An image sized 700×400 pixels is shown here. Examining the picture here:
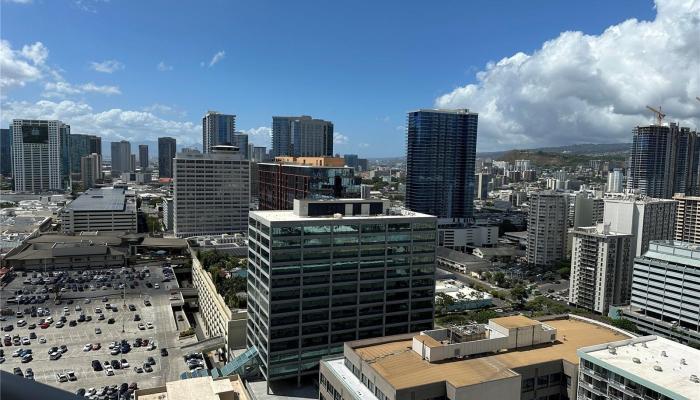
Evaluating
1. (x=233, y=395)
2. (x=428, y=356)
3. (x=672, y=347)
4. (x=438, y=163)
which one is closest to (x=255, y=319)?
(x=233, y=395)

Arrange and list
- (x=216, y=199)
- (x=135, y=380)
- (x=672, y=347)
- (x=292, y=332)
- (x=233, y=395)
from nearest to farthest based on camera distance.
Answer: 1. (x=233, y=395)
2. (x=672, y=347)
3. (x=292, y=332)
4. (x=135, y=380)
5. (x=216, y=199)

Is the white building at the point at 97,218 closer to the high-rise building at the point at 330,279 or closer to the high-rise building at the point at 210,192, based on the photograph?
the high-rise building at the point at 210,192

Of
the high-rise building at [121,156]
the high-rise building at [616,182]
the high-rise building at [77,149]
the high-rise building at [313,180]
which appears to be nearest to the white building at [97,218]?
the high-rise building at [313,180]

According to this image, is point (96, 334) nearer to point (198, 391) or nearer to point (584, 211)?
point (198, 391)

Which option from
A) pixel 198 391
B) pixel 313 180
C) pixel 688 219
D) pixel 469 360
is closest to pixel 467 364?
pixel 469 360

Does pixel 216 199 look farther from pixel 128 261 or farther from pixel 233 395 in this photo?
pixel 233 395
